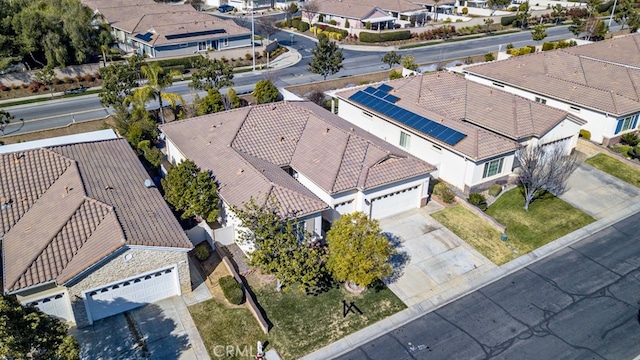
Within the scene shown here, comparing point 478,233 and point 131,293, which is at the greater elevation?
point 131,293

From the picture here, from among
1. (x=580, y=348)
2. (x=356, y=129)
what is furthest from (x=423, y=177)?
(x=580, y=348)

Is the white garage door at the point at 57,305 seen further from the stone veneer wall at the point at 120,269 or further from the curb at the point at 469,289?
the curb at the point at 469,289

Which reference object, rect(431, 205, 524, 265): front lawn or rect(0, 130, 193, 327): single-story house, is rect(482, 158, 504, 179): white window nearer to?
rect(431, 205, 524, 265): front lawn

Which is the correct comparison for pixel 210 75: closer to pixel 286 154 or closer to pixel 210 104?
pixel 210 104

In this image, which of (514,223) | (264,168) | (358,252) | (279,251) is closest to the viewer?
(279,251)

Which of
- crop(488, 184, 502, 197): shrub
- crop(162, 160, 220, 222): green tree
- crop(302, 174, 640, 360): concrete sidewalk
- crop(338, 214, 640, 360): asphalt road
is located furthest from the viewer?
crop(488, 184, 502, 197): shrub

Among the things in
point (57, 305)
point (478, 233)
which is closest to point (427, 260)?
point (478, 233)

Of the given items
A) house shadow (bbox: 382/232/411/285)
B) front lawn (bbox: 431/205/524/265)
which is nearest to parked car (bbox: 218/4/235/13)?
front lawn (bbox: 431/205/524/265)
